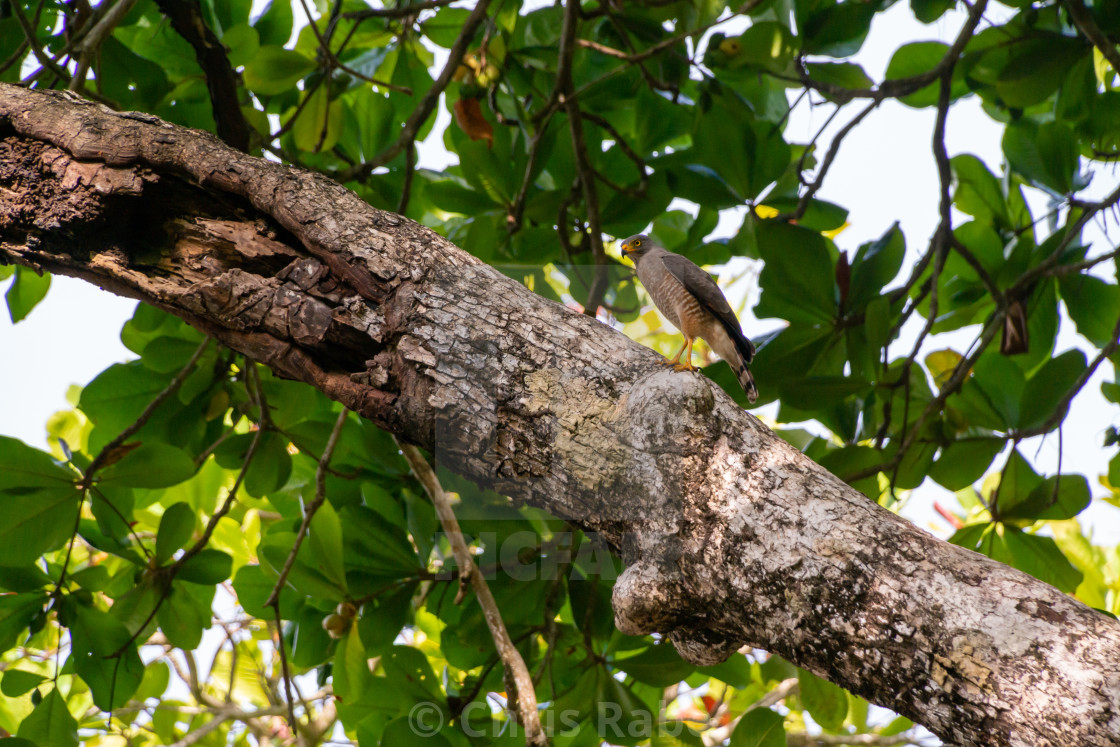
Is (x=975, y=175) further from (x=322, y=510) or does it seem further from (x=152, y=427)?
(x=152, y=427)

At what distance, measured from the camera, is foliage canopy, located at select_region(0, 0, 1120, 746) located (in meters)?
2.27

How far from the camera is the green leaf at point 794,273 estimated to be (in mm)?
2314

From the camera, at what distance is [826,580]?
38.8 inches

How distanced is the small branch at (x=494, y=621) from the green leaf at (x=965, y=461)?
5.25 ft

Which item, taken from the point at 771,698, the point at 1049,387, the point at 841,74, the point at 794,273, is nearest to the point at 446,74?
the point at 794,273

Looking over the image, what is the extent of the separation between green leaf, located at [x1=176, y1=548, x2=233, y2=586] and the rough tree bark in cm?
111

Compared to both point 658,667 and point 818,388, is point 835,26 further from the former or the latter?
point 658,667

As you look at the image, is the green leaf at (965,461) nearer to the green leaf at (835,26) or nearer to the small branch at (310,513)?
the green leaf at (835,26)

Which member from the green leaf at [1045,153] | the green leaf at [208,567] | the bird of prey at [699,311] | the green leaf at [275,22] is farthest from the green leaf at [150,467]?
the green leaf at [1045,153]

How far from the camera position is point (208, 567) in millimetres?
2365

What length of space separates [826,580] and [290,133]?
9.23ft

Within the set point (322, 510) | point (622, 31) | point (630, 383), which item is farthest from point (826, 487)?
point (622, 31)

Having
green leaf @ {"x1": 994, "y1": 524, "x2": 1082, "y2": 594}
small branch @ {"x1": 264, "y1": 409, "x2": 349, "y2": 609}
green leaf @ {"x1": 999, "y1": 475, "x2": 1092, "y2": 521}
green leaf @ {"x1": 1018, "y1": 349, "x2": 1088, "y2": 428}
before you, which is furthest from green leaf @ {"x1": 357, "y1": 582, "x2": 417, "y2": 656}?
green leaf @ {"x1": 1018, "y1": 349, "x2": 1088, "y2": 428}

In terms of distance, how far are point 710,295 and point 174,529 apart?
1827 mm
